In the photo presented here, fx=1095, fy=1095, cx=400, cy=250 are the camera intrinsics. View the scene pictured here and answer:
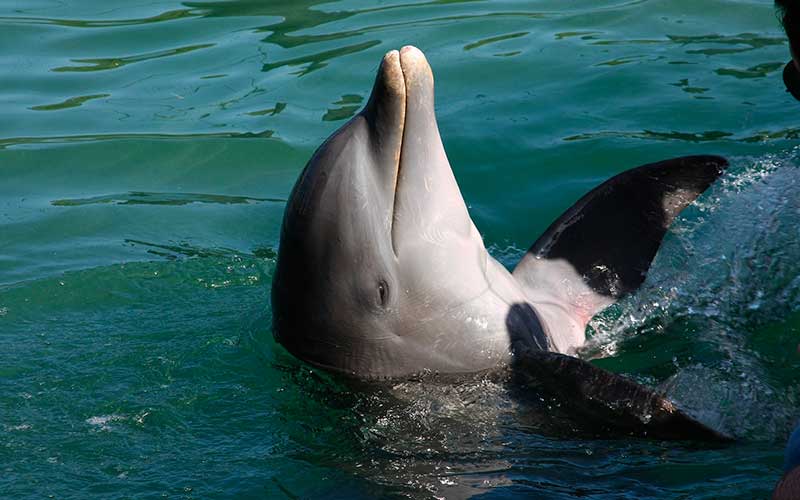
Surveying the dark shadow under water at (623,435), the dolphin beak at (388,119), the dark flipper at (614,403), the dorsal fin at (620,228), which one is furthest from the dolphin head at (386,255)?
the dorsal fin at (620,228)

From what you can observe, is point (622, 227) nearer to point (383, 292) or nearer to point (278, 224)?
point (383, 292)

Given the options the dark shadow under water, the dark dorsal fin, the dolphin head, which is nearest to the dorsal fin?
the dark dorsal fin

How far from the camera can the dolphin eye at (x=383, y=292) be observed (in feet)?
17.9

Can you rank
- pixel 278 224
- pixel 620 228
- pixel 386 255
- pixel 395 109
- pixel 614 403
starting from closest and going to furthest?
pixel 614 403 < pixel 395 109 < pixel 386 255 < pixel 620 228 < pixel 278 224

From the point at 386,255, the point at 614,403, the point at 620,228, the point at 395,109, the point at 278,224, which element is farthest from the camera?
the point at 278,224

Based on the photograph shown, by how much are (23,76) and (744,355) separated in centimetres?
903

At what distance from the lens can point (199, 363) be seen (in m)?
6.29

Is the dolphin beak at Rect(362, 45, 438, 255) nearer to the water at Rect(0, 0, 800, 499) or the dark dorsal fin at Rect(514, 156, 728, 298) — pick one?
the water at Rect(0, 0, 800, 499)

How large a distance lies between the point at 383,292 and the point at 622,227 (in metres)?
2.04

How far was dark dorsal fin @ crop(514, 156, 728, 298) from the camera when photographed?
6.84 metres

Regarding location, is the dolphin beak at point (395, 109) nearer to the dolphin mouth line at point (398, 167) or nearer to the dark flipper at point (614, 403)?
the dolphin mouth line at point (398, 167)

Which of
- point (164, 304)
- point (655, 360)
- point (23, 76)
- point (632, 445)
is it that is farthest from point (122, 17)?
point (632, 445)

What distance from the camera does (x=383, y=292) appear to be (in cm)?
548

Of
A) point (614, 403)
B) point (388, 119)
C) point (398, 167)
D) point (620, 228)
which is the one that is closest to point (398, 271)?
point (398, 167)
